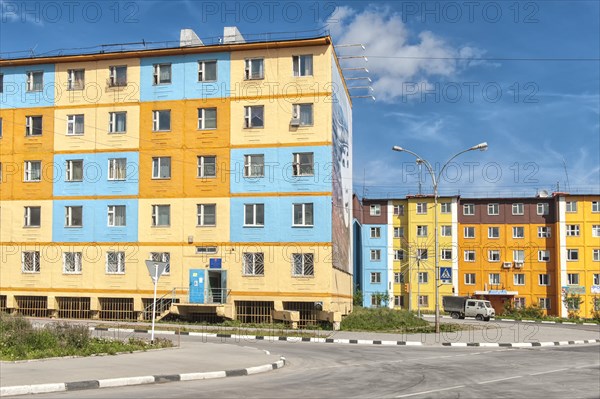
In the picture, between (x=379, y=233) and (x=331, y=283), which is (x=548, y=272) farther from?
(x=331, y=283)

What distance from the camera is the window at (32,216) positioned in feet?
144

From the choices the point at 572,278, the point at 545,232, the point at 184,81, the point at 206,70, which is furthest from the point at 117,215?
the point at 572,278

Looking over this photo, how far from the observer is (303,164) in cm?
4034

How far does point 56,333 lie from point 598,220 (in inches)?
2751

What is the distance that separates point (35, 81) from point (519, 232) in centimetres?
5684

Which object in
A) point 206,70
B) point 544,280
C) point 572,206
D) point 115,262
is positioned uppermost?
point 206,70

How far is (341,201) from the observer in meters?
46.7

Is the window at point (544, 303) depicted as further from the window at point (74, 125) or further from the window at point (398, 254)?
the window at point (74, 125)

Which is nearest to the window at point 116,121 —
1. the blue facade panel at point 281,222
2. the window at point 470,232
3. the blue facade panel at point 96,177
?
the blue facade panel at point 96,177

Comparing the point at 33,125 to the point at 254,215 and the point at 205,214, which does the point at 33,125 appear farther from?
the point at 254,215

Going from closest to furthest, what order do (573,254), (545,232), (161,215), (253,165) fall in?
(253,165) < (161,215) < (573,254) < (545,232)

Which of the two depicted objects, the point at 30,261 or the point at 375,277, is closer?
the point at 30,261

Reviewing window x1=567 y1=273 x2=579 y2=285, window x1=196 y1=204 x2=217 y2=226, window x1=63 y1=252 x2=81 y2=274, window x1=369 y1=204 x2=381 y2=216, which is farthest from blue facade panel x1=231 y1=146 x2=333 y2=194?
window x1=567 y1=273 x2=579 y2=285

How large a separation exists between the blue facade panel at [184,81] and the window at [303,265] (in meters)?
10.8
